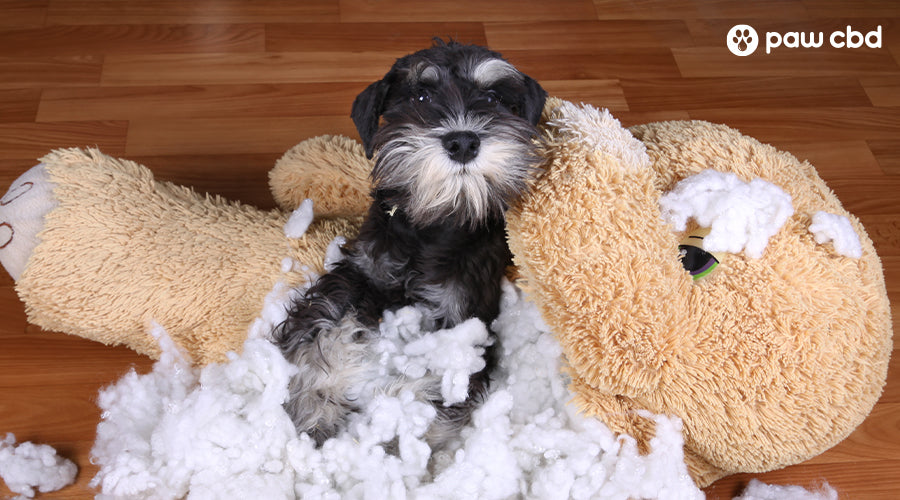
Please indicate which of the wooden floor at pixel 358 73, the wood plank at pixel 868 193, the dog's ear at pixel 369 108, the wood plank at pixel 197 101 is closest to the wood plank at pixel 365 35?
the wooden floor at pixel 358 73

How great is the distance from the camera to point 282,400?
5.65 ft

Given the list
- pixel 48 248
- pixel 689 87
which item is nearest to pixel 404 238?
pixel 48 248

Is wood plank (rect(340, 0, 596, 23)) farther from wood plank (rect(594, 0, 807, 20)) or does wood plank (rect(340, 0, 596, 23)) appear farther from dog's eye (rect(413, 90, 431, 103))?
dog's eye (rect(413, 90, 431, 103))

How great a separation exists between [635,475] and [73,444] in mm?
1285

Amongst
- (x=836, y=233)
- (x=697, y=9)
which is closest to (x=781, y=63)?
(x=697, y=9)

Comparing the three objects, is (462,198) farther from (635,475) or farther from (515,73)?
(635,475)

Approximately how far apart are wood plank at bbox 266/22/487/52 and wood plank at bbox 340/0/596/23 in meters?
0.04

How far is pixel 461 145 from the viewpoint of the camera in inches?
56.3

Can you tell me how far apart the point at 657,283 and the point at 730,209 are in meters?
0.24

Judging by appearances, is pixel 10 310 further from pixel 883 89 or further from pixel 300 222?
pixel 883 89

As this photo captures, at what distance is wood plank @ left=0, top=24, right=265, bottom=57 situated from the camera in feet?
9.23

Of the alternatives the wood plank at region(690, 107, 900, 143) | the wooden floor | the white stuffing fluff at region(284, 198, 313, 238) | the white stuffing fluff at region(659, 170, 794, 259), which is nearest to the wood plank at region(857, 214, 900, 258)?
the wooden floor

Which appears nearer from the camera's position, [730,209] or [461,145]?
[461,145]

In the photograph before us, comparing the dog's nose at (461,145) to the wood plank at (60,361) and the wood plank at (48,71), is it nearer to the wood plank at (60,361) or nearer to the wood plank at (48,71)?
the wood plank at (60,361)
